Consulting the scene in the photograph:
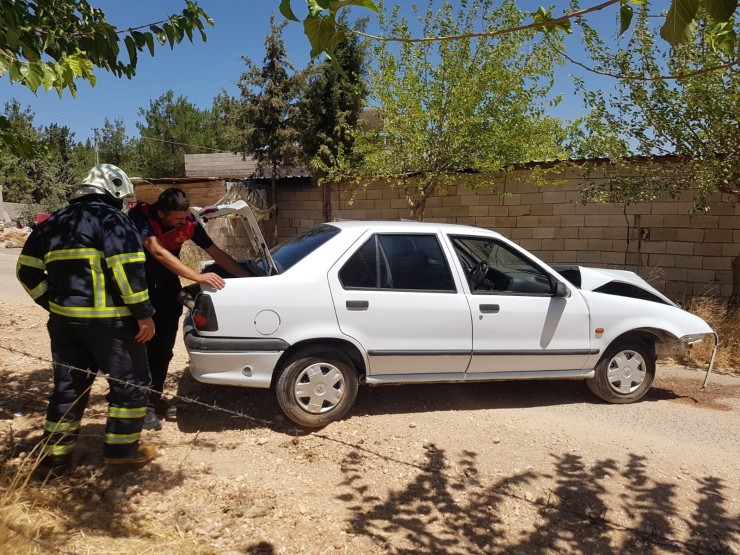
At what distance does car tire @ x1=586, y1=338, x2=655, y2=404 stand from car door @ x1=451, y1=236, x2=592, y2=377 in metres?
0.28

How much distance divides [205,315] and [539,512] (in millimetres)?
2457

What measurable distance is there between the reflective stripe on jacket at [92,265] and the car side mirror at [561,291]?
309cm

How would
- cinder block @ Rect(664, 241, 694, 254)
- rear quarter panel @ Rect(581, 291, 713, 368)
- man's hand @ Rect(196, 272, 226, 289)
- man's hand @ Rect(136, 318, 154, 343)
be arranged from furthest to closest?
cinder block @ Rect(664, 241, 694, 254) → rear quarter panel @ Rect(581, 291, 713, 368) → man's hand @ Rect(196, 272, 226, 289) → man's hand @ Rect(136, 318, 154, 343)

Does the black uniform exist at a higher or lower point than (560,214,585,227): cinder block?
lower

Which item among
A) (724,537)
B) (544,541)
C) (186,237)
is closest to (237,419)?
(186,237)

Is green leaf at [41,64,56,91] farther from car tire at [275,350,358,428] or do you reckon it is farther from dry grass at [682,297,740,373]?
dry grass at [682,297,740,373]

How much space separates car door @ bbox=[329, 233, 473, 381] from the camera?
4215 millimetres

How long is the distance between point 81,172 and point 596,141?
3439 centimetres

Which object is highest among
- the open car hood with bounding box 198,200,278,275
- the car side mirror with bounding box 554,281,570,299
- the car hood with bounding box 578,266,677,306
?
the open car hood with bounding box 198,200,278,275

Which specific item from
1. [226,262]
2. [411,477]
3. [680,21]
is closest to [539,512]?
[411,477]

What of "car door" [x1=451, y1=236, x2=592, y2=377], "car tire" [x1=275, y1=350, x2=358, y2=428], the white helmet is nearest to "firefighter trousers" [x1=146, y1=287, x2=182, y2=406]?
the white helmet

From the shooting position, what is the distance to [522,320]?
456 cm

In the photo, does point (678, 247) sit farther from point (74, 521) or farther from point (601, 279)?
point (74, 521)

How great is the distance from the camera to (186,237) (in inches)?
169
